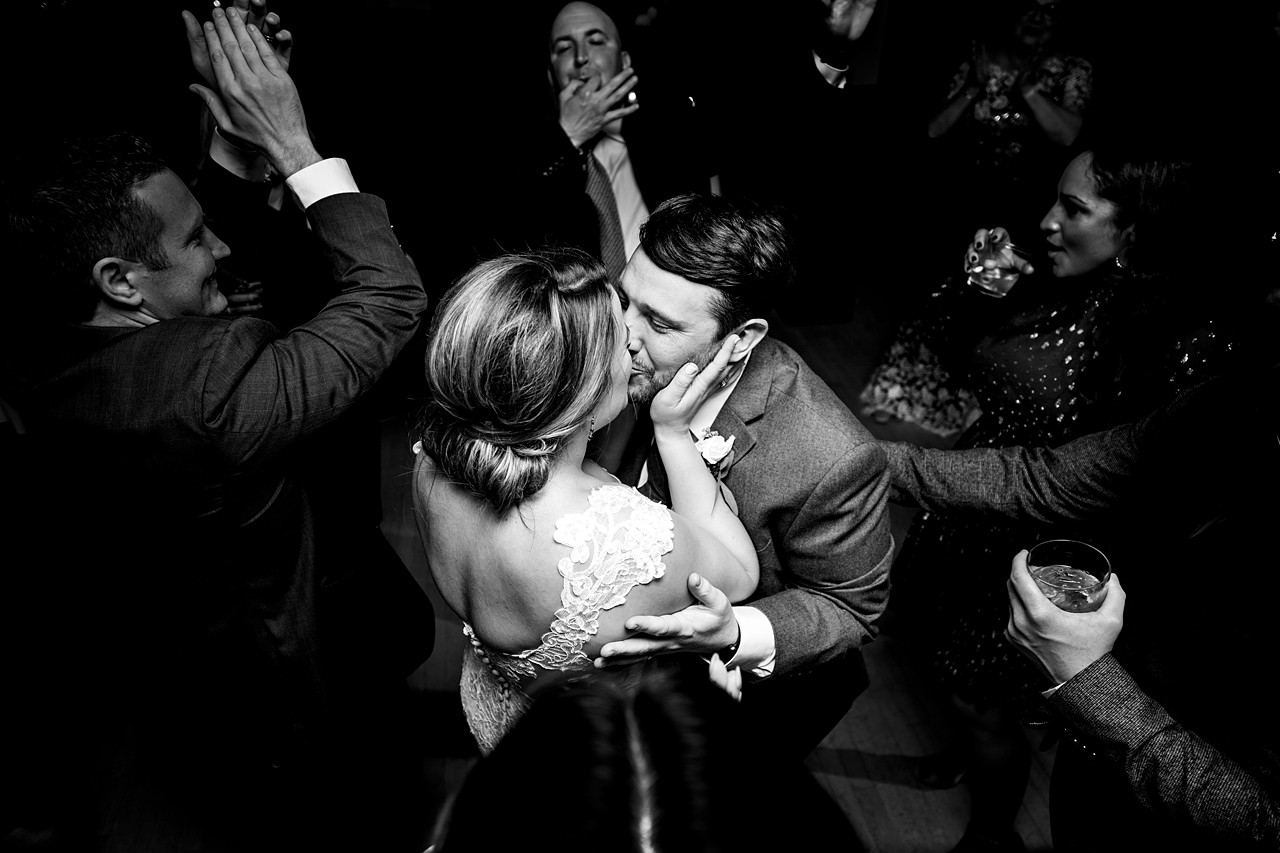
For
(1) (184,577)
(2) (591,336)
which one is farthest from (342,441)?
(2) (591,336)

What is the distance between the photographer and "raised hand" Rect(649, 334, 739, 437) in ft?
4.87

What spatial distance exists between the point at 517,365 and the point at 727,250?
2.11 feet

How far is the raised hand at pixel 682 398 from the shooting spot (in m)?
1.49

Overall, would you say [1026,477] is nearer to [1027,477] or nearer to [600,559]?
[1027,477]

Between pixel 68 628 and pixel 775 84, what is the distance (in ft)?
9.99

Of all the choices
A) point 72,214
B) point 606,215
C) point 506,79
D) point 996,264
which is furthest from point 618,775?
point 506,79

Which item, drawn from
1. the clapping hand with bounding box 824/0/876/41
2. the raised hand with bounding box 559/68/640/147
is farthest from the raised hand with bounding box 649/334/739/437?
the clapping hand with bounding box 824/0/876/41

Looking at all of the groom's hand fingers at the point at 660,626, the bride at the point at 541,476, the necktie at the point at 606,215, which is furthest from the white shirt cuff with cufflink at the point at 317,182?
the necktie at the point at 606,215

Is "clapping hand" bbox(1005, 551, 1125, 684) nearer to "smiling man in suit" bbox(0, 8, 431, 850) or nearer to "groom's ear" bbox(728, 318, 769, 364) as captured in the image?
"groom's ear" bbox(728, 318, 769, 364)

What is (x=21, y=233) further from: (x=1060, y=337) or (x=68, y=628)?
(x=1060, y=337)

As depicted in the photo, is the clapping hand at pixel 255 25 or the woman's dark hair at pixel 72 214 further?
the clapping hand at pixel 255 25

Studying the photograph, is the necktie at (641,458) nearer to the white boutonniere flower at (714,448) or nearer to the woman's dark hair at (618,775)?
the white boutonniere flower at (714,448)

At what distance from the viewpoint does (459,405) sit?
50.4 inches

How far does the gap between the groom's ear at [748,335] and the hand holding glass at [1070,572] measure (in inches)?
26.3
